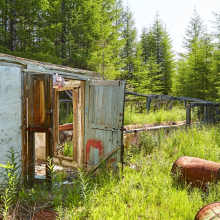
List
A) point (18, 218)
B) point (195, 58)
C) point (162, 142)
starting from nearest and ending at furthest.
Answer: point (18, 218) → point (162, 142) → point (195, 58)

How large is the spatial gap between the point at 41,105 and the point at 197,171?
11.7 feet

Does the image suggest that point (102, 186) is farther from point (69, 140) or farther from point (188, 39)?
point (188, 39)

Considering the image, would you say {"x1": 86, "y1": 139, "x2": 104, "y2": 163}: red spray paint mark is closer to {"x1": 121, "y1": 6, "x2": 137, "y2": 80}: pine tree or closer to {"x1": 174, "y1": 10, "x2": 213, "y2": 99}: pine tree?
{"x1": 174, "y1": 10, "x2": 213, "y2": 99}: pine tree

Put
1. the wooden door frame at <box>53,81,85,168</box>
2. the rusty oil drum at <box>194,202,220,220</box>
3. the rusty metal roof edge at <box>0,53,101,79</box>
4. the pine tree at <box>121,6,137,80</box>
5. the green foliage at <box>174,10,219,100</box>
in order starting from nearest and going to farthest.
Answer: the rusty oil drum at <box>194,202,220,220</box>, the rusty metal roof edge at <box>0,53,101,79</box>, the wooden door frame at <box>53,81,85,168</box>, the green foliage at <box>174,10,219,100</box>, the pine tree at <box>121,6,137,80</box>

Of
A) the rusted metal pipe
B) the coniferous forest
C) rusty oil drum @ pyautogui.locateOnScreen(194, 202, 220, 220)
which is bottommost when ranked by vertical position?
rusty oil drum @ pyautogui.locateOnScreen(194, 202, 220, 220)

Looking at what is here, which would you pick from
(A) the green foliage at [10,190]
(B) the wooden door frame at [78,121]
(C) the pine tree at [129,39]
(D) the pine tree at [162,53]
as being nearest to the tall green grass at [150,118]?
(B) the wooden door frame at [78,121]

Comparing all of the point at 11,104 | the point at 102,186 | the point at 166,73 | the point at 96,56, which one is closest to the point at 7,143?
the point at 11,104

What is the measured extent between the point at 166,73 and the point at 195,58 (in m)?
6.88

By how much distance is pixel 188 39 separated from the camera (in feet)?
61.6

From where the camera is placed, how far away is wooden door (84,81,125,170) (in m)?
4.81

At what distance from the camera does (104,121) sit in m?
5.19

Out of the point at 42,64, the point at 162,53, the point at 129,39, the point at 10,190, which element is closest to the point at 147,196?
the point at 10,190

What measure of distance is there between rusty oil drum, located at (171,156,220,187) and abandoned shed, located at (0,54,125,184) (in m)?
1.46

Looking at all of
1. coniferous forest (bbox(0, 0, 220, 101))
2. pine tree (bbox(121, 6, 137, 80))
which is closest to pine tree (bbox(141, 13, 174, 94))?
coniferous forest (bbox(0, 0, 220, 101))
